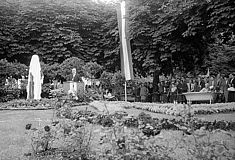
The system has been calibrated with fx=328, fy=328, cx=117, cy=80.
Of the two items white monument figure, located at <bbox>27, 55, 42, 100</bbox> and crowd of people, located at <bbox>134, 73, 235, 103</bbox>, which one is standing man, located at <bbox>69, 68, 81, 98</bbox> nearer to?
white monument figure, located at <bbox>27, 55, 42, 100</bbox>

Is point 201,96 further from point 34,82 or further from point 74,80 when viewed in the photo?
point 34,82

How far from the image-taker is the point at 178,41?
20578mm

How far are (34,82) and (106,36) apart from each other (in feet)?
28.7

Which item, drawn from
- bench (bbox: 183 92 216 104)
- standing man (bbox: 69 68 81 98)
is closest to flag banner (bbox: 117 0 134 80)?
bench (bbox: 183 92 216 104)

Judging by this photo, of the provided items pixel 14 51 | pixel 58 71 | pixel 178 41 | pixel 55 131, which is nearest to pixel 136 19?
pixel 178 41

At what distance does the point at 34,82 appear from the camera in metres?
19.0

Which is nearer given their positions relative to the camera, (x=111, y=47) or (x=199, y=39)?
(x=199, y=39)

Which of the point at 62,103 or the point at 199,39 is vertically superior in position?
the point at 199,39

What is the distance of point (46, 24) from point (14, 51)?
3192 mm

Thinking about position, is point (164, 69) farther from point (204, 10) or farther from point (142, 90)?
point (204, 10)

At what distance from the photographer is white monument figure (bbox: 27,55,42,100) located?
62.4ft

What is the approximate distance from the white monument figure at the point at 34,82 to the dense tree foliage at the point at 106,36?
3.21m

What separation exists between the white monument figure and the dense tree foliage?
3.21 metres

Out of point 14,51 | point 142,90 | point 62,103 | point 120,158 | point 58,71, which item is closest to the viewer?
point 120,158
